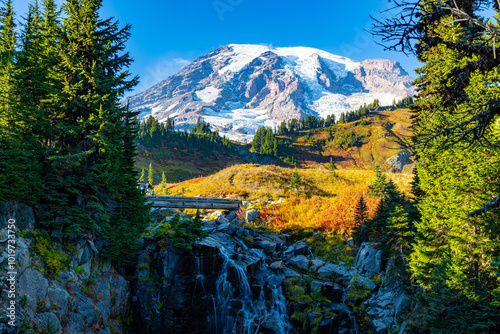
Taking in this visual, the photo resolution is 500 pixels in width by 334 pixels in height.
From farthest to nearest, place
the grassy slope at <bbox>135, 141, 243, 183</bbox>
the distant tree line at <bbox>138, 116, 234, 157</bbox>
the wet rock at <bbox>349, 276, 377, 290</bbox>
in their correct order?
the distant tree line at <bbox>138, 116, 234, 157</bbox> < the grassy slope at <bbox>135, 141, 243, 183</bbox> < the wet rock at <bbox>349, 276, 377, 290</bbox>

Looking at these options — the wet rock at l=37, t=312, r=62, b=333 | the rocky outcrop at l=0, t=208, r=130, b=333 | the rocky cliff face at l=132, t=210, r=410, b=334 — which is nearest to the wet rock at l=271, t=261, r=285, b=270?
the rocky cliff face at l=132, t=210, r=410, b=334

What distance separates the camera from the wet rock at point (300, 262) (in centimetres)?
1764

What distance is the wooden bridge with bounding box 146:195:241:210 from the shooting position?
22703 mm

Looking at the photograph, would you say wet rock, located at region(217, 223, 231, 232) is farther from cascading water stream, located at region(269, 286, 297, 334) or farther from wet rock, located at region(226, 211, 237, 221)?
cascading water stream, located at region(269, 286, 297, 334)

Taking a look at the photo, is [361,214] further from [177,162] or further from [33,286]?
[177,162]

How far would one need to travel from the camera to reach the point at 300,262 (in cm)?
1789

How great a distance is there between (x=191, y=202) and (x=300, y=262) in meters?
11.8

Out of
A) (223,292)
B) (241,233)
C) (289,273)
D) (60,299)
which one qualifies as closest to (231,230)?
(241,233)

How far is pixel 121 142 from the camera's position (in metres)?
15.2

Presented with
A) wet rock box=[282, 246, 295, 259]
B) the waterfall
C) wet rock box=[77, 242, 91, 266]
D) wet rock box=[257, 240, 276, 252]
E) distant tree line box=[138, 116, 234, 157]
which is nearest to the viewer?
wet rock box=[77, 242, 91, 266]

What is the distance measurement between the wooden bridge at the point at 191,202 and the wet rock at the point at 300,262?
9.88 metres

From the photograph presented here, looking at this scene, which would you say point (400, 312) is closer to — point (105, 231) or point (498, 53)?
point (498, 53)

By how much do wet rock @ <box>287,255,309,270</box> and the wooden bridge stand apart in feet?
32.4

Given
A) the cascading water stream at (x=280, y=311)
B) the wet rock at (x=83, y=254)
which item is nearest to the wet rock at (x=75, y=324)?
the wet rock at (x=83, y=254)
